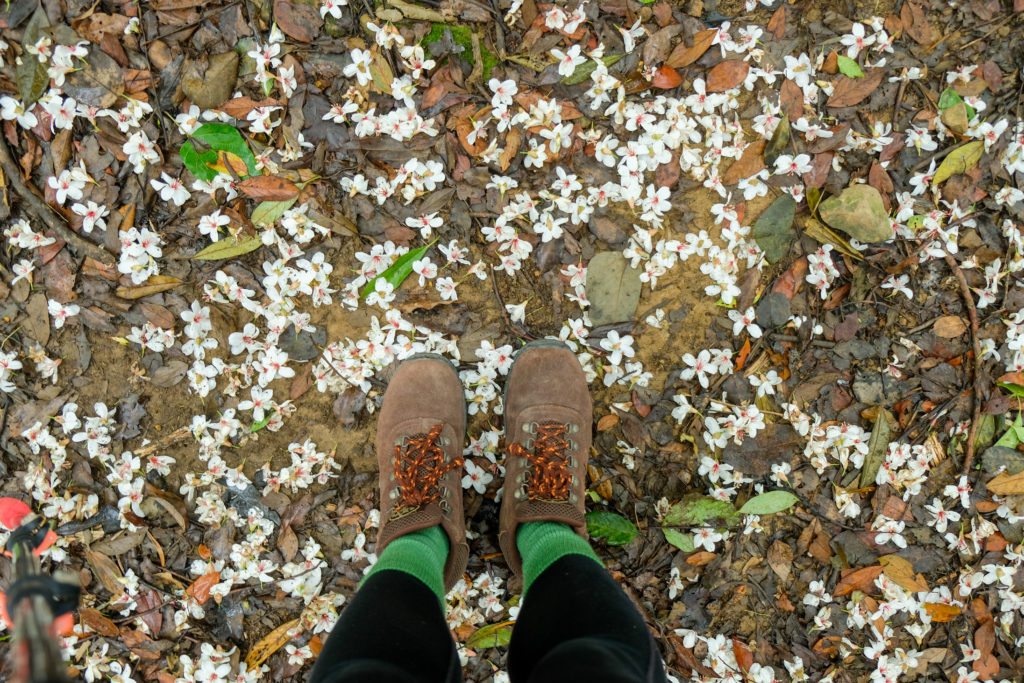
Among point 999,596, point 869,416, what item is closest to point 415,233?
point 869,416

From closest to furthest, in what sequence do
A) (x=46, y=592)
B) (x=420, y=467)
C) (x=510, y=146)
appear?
(x=46, y=592), (x=420, y=467), (x=510, y=146)

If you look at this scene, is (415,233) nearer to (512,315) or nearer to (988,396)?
(512,315)

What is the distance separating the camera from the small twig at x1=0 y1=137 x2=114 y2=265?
2188mm

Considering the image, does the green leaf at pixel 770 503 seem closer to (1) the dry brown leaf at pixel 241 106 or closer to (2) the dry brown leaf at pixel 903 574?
(2) the dry brown leaf at pixel 903 574

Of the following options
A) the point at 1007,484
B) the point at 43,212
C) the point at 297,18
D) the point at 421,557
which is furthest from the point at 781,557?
the point at 43,212

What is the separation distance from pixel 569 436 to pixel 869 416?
1174 mm

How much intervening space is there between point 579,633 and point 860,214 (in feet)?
5.97

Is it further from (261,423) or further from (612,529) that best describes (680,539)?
(261,423)

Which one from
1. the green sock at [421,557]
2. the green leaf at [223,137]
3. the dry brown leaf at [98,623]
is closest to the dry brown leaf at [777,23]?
the green leaf at [223,137]

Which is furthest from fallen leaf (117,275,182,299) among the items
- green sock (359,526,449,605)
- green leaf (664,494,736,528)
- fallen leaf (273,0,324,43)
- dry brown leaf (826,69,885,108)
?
dry brown leaf (826,69,885,108)

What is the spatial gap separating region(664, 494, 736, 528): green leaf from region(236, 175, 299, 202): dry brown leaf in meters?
1.93

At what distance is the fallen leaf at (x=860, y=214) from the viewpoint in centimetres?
221

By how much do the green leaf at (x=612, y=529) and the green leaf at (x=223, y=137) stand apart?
1934 millimetres

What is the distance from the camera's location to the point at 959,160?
7.38 ft
